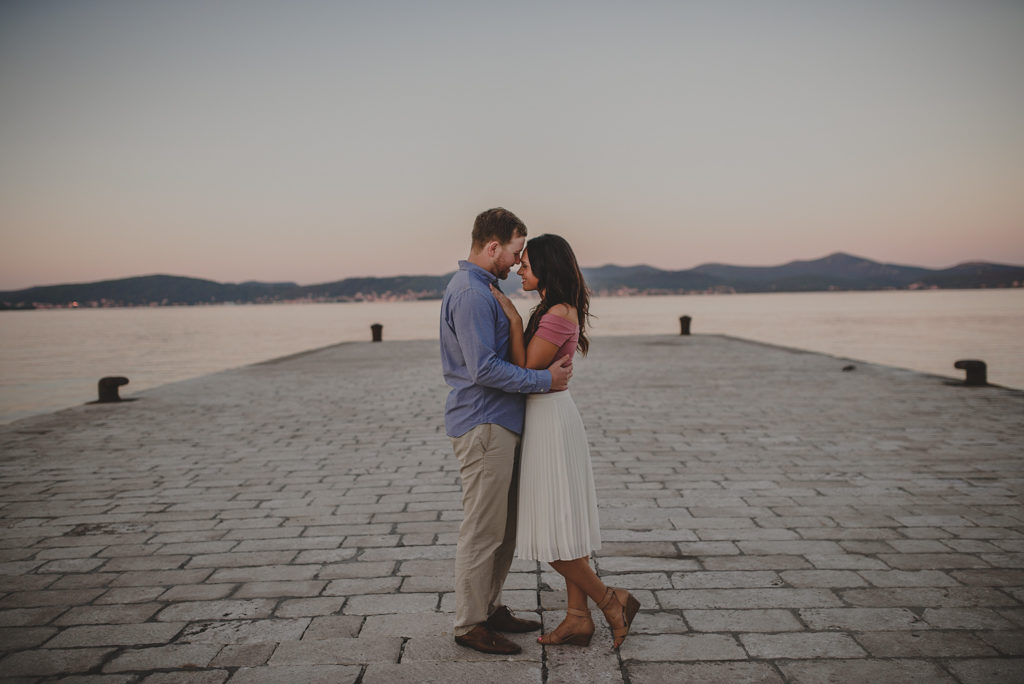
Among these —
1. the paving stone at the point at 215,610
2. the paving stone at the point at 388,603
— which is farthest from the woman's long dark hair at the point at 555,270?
the paving stone at the point at 215,610

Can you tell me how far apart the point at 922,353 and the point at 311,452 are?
1012 inches

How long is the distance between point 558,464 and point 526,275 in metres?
0.87

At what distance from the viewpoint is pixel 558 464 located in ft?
9.79

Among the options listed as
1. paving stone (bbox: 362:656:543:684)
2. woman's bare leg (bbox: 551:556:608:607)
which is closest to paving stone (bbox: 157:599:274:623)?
paving stone (bbox: 362:656:543:684)

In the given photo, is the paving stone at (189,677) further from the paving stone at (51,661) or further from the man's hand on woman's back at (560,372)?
the man's hand on woman's back at (560,372)

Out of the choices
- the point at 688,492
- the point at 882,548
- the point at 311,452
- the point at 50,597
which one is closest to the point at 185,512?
the point at 50,597

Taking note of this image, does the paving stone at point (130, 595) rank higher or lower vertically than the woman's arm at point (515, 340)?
lower

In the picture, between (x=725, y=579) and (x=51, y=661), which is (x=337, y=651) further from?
(x=725, y=579)

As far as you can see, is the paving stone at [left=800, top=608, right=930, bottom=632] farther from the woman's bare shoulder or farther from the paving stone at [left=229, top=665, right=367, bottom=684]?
the paving stone at [left=229, top=665, right=367, bottom=684]

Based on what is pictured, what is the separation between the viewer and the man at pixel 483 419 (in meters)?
2.90

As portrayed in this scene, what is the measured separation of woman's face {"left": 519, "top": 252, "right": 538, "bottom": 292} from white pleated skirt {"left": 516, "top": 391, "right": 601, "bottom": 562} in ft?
1.65

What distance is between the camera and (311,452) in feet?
23.2

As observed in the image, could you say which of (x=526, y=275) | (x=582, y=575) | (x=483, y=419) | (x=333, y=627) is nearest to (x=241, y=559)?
(x=333, y=627)

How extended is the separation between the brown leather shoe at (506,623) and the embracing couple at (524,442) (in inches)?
3.3
